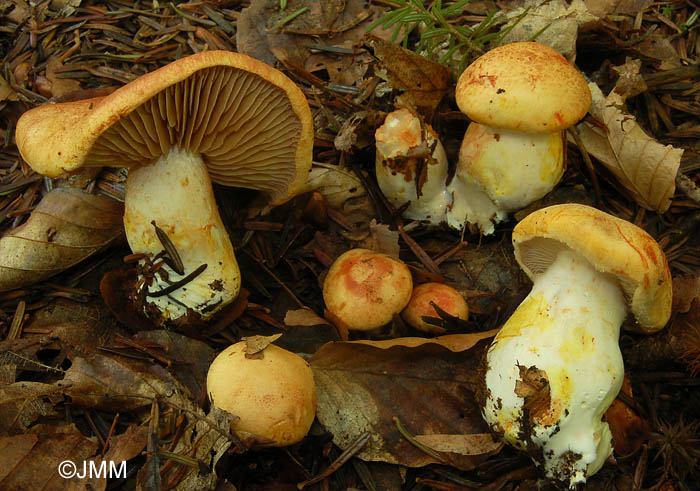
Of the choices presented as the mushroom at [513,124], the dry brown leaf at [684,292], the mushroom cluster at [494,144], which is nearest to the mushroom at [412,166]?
the mushroom cluster at [494,144]

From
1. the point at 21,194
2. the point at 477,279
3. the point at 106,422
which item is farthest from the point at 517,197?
the point at 21,194

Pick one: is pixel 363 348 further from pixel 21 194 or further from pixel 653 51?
pixel 653 51

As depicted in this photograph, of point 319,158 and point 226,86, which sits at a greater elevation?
point 226,86

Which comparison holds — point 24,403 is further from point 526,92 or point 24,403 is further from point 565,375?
point 526,92

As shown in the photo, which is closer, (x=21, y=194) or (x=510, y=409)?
(x=510, y=409)

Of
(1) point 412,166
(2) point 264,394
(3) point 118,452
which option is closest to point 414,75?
(1) point 412,166
